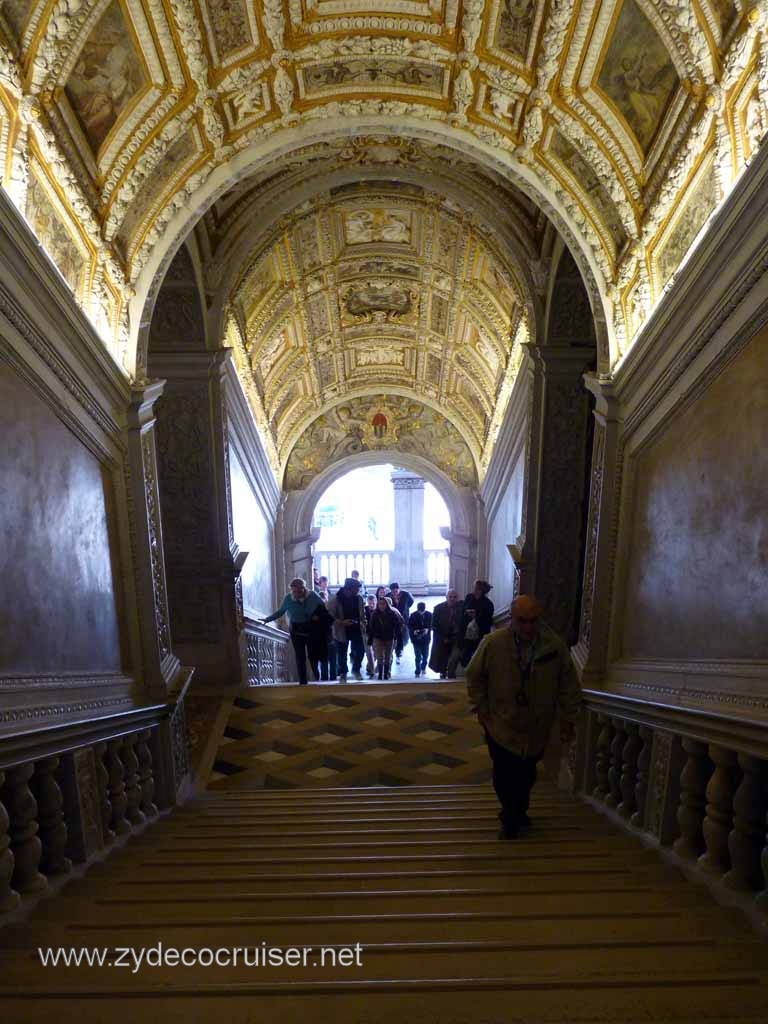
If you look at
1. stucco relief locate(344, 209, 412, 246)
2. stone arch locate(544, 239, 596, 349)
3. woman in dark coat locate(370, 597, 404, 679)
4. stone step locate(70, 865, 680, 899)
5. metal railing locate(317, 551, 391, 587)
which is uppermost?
stucco relief locate(344, 209, 412, 246)

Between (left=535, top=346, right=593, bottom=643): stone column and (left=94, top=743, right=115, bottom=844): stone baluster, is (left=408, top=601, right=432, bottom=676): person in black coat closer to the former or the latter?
(left=535, top=346, right=593, bottom=643): stone column

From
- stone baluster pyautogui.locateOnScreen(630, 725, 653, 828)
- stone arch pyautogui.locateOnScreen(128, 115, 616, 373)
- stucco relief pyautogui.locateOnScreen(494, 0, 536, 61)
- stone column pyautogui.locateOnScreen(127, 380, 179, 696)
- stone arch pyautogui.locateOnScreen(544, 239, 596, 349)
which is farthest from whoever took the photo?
stone arch pyautogui.locateOnScreen(544, 239, 596, 349)

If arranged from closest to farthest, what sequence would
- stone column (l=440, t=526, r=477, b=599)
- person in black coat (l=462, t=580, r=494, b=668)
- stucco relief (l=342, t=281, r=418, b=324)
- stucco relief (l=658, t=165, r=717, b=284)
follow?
stucco relief (l=658, t=165, r=717, b=284) < person in black coat (l=462, t=580, r=494, b=668) < stucco relief (l=342, t=281, r=418, b=324) < stone column (l=440, t=526, r=477, b=599)

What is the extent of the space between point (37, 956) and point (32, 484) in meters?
2.44

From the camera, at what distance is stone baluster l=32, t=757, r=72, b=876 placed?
3.81 m

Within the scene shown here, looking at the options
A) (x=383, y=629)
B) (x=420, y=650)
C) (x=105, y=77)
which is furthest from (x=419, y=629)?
(x=105, y=77)

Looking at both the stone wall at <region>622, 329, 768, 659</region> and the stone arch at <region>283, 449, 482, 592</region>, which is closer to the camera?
the stone wall at <region>622, 329, 768, 659</region>

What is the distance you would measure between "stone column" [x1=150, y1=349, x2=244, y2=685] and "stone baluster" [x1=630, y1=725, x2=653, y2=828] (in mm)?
6264

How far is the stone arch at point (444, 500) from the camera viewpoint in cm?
1881

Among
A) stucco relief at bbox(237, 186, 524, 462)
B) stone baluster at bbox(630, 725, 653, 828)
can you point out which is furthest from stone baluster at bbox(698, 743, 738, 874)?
stucco relief at bbox(237, 186, 524, 462)

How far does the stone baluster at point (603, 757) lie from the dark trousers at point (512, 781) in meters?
0.85

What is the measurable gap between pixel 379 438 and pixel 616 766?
14050 mm

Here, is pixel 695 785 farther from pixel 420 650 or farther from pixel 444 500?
pixel 444 500

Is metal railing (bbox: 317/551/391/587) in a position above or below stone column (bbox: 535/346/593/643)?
below
